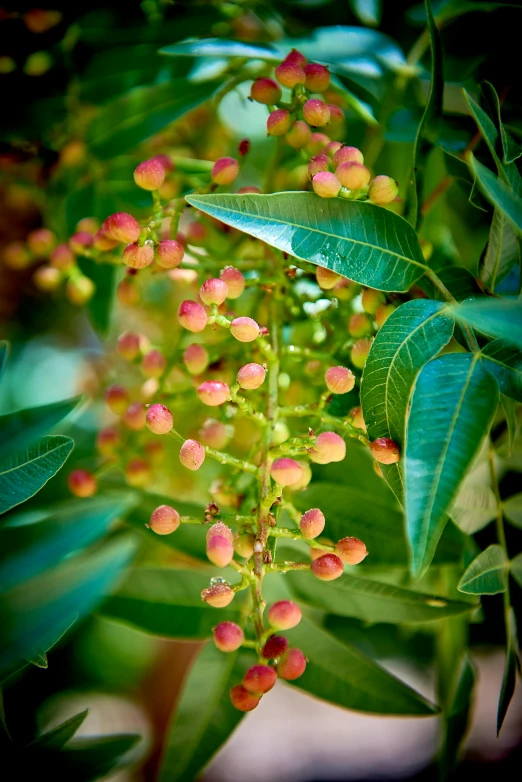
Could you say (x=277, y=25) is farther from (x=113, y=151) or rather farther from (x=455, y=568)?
(x=455, y=568)

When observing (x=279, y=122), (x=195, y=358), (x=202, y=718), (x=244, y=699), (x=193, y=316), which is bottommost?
(x=202, y=718)

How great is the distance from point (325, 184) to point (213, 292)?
0.45 feet

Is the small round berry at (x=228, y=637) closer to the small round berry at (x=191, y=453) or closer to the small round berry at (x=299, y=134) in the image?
the small round berry at (x=191, y=453)

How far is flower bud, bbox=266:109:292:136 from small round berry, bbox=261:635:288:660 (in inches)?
19.8

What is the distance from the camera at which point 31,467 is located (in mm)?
598

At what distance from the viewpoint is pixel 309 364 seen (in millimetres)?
739

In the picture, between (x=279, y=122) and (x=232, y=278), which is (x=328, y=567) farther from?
(x=279, y=122)

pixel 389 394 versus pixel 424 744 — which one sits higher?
pixel 389 394

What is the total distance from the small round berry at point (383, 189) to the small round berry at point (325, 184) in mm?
53

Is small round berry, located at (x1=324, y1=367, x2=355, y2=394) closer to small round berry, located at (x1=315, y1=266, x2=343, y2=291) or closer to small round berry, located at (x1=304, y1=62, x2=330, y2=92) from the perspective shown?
small round berry, located at (x1=315, y1=266, x2=343, y2=291)

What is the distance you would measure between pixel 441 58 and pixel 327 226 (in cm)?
24

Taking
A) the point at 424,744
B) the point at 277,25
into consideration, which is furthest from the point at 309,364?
the point at 424,744

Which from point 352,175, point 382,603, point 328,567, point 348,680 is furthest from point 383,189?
point 348,680

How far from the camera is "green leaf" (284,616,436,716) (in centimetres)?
73
